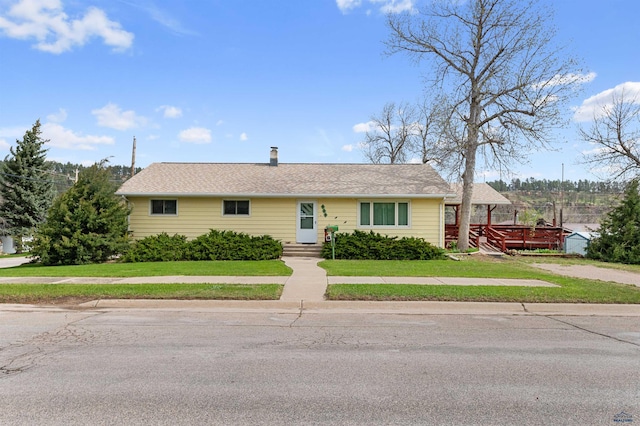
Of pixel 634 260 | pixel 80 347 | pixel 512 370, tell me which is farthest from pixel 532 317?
pixel 634 260

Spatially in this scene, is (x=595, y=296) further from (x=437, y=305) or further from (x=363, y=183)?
(x=363, y=183)

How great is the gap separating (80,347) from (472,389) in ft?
16.3

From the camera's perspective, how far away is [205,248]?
16641 mm

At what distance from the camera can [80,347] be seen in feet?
18.1

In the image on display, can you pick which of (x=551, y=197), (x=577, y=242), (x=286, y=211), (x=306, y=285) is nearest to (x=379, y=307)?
(x=306, y=285)

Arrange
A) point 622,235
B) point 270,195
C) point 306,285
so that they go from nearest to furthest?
point 306,285
point 270,195
point 622,235

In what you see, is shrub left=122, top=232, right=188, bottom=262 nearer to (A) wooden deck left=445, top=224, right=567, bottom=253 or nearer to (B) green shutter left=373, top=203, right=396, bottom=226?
(B) green shutter left=373, top=203, right=396, bottom=226

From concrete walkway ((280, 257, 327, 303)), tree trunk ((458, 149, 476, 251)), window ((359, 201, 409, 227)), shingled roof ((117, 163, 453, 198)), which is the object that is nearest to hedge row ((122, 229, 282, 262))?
shingled roof ((117, 163, 453, 198))

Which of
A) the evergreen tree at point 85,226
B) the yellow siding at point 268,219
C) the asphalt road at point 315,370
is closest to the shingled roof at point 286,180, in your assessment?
the yellow siding at point 268,219

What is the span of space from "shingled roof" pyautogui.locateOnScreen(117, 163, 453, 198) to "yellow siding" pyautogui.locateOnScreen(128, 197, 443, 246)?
0.52 meters

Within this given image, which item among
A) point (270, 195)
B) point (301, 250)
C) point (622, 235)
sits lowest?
point (301, 250)

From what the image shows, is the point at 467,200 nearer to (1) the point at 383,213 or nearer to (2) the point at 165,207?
(1) the point at 383,213

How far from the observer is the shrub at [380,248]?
55.5ft

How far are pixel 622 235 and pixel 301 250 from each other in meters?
14.6
